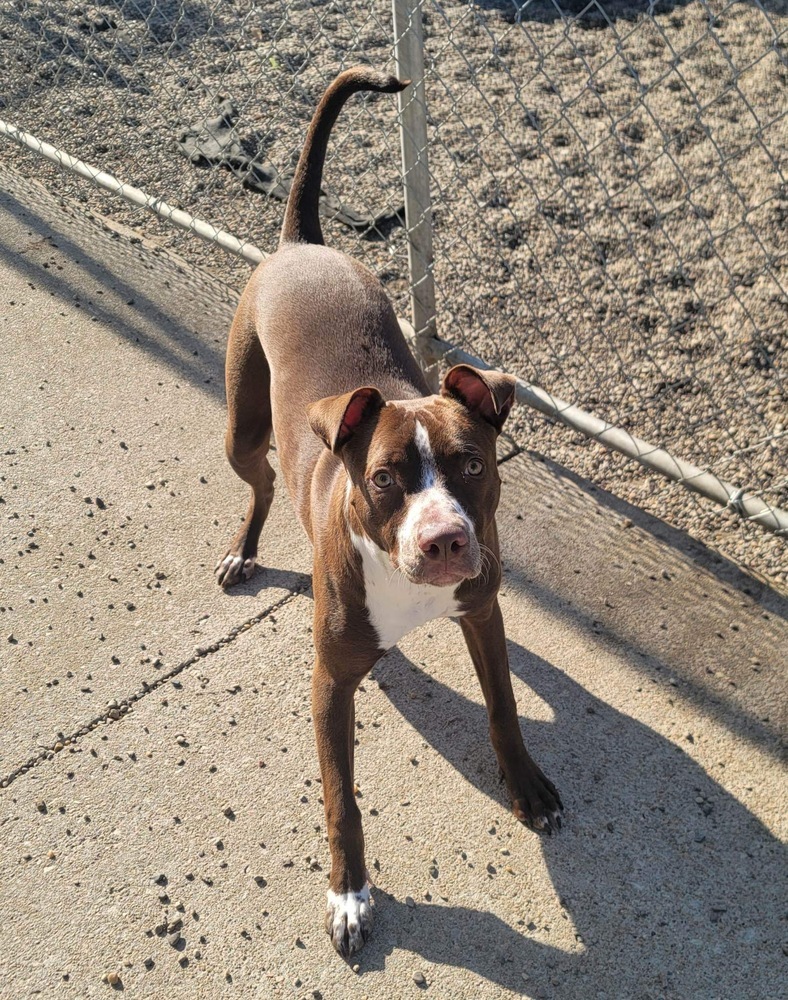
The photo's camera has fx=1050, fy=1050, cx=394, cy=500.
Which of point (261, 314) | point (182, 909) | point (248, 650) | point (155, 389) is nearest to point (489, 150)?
point (155, 389)

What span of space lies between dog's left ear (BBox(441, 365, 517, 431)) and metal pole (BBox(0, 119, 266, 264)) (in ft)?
8.65

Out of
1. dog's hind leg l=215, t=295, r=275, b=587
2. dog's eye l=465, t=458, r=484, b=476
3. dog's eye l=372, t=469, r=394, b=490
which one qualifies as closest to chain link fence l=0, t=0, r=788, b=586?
dog's hind leg l=215, t=295, r=275, b=587

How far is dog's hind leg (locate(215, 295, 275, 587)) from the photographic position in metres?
3.56

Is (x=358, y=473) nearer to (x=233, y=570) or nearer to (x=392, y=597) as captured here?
(x=392, y=597)

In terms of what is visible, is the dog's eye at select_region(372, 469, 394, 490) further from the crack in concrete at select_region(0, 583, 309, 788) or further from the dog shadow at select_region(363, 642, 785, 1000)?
the crack in concrete at select_region(0, 583, 309, 788)

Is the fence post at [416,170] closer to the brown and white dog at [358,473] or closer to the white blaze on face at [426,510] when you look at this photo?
the brown and white dog at [358,473]

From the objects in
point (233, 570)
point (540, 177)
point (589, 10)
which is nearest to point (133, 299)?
point (233, 570)

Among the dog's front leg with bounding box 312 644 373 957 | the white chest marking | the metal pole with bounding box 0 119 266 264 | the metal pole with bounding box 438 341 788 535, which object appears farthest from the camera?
the metal pole with bounding box 0 119 266 264

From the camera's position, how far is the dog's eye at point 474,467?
2492 millimetres

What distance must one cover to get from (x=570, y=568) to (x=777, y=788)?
106 cm

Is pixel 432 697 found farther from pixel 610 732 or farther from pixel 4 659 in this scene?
pixel 4 659

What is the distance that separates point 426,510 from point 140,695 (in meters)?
1.55

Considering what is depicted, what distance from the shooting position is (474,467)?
2502mm

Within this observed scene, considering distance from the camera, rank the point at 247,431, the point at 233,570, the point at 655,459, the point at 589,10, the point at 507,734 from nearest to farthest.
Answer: the point at 507,734
the point at 247,431
the point at 233,570
the point at 655,459
the point at 589,10
